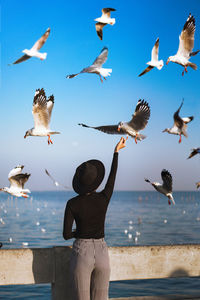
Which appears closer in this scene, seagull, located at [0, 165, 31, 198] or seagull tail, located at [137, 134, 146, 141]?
seagull tail, located at [137, 134, 146, 141]

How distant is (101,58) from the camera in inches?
267

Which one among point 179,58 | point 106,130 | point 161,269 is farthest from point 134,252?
point 179,58

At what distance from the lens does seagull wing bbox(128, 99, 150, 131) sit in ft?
17.5

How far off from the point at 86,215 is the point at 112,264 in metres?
1.03

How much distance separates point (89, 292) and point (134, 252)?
93cm

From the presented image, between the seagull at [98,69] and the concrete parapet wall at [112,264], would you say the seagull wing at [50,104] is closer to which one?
the seagull at [98,69]

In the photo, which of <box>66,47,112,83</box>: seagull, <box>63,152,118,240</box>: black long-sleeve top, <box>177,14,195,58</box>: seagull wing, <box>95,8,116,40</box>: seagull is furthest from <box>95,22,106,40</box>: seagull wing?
<box>63,152,118,240</box>: black long-sleeve top

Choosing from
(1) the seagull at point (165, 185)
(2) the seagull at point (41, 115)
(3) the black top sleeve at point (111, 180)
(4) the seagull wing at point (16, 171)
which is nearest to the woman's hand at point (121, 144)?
(3) the black top sleeve at point (111, 180)

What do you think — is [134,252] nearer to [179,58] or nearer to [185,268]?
[185,268]

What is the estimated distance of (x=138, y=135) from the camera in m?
5.34

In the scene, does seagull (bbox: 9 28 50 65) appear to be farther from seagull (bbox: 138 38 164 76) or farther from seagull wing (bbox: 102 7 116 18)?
seagull (bbox: 138 38 164 76)

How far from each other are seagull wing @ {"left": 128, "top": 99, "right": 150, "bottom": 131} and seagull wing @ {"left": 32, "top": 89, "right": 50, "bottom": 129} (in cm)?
118

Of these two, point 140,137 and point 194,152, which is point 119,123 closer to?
point 140,137

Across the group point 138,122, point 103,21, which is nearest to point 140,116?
point 138,122
